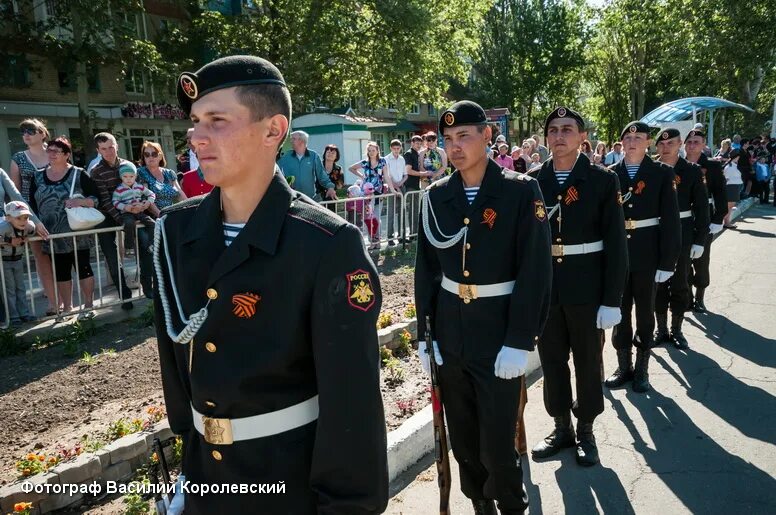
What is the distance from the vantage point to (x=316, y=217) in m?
1.71

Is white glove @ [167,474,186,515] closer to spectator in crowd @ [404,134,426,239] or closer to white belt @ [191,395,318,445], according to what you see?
white belt @ [191,395,318,445]

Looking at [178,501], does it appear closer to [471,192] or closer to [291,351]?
[291,351]

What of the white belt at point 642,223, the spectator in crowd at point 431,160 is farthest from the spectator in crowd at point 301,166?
the white belt at point 642,223

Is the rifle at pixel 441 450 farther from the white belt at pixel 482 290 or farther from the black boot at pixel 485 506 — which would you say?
the white belt at pixel 482 290

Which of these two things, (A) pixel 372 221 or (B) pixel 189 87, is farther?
(A) pixel 372 221

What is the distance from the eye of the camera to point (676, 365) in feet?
18.9

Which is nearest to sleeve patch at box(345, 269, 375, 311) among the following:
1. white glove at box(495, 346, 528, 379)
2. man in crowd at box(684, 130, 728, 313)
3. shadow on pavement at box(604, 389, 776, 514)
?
white glove at box(495, 346, 528, 379)

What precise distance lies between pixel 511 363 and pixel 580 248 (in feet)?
4.72

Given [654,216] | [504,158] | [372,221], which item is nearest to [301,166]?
[372,221]

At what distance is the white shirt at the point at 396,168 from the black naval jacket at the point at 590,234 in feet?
22.4

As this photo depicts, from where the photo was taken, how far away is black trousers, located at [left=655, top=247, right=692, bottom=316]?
626 centimetres

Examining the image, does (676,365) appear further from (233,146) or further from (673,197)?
(233,146)

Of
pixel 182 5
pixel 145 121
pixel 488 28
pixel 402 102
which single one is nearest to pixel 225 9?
pixel 182 5

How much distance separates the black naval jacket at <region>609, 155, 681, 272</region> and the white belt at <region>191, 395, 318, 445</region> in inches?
165
